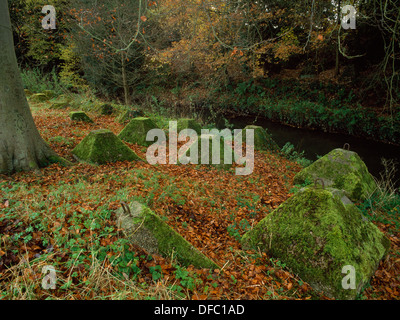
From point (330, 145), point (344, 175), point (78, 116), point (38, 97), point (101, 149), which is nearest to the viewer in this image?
point (101, 149)

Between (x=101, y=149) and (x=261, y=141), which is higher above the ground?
(x=101, y=149)

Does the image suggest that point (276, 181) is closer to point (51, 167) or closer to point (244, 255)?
point (244, 255)

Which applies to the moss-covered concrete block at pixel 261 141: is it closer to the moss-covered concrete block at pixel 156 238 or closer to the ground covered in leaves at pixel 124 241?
the ground covered in leaves at pixel 124 241

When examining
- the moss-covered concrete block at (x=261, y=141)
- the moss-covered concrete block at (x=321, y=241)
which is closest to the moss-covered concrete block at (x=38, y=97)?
the moss-covered concrete block at (x=261, y=141)

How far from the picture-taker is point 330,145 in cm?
1188

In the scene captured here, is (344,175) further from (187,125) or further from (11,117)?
(11,117)

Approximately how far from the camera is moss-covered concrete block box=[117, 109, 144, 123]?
9805 millimetres

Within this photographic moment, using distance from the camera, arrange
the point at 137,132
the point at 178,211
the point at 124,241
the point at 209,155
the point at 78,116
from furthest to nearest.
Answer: the point at 78,116, the point at 137,132, the point at 209,155, the point at 178,211, the point at 124,241

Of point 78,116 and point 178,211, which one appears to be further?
point 78,116

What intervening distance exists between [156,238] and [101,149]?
354cm

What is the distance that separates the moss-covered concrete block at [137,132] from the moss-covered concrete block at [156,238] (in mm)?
4834

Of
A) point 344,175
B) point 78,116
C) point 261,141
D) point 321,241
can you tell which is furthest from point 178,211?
point 78,116

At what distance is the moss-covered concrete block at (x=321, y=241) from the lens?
2.56 metres

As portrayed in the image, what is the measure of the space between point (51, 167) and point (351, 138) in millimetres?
14111
